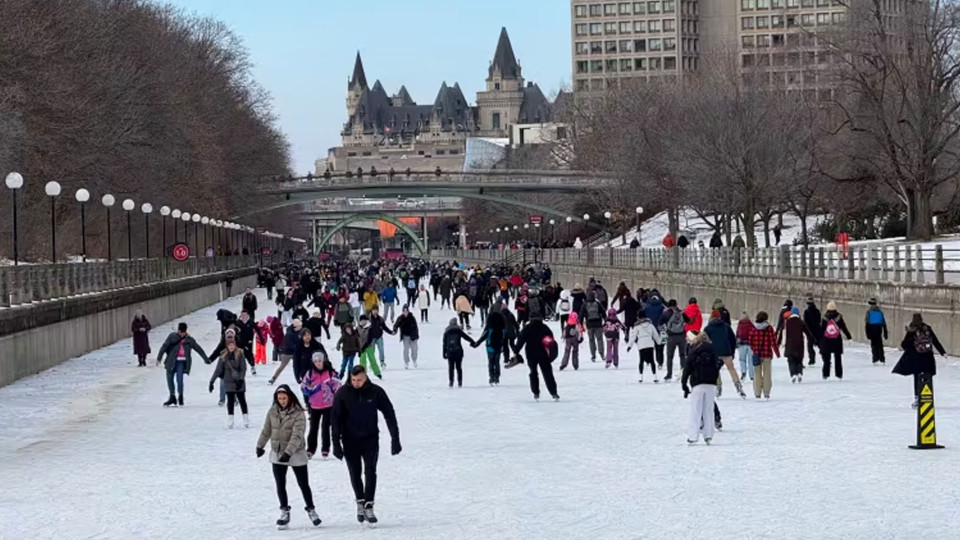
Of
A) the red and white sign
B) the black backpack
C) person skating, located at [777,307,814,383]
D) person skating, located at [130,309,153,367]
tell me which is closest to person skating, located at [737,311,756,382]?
person skating, located at [777,307,814,383]

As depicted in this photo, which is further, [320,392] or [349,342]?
[349,342]

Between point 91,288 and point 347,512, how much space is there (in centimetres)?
2884

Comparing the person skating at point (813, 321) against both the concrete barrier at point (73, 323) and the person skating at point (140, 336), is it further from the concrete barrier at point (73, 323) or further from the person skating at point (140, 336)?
the concrete barrier at point (73, 323)

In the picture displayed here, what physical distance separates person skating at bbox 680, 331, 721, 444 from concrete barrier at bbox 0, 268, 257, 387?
14.0 meters

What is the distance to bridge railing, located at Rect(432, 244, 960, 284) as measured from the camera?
36.8 meters

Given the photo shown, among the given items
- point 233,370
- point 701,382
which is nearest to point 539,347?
point 233,370

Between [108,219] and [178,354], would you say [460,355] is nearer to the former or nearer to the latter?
[178,354]

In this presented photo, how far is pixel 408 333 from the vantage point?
113 ft

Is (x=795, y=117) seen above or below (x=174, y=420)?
above

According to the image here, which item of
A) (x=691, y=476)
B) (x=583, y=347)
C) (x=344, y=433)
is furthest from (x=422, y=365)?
(x=344, y=433)

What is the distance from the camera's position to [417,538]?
47.3ft

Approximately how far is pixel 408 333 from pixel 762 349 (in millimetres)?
10142

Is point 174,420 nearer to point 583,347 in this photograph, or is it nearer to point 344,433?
point 344,433

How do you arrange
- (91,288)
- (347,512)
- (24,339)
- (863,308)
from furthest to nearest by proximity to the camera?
1. (91,288)
2. (863,308)
3. (24,339)
4. (347,512)
